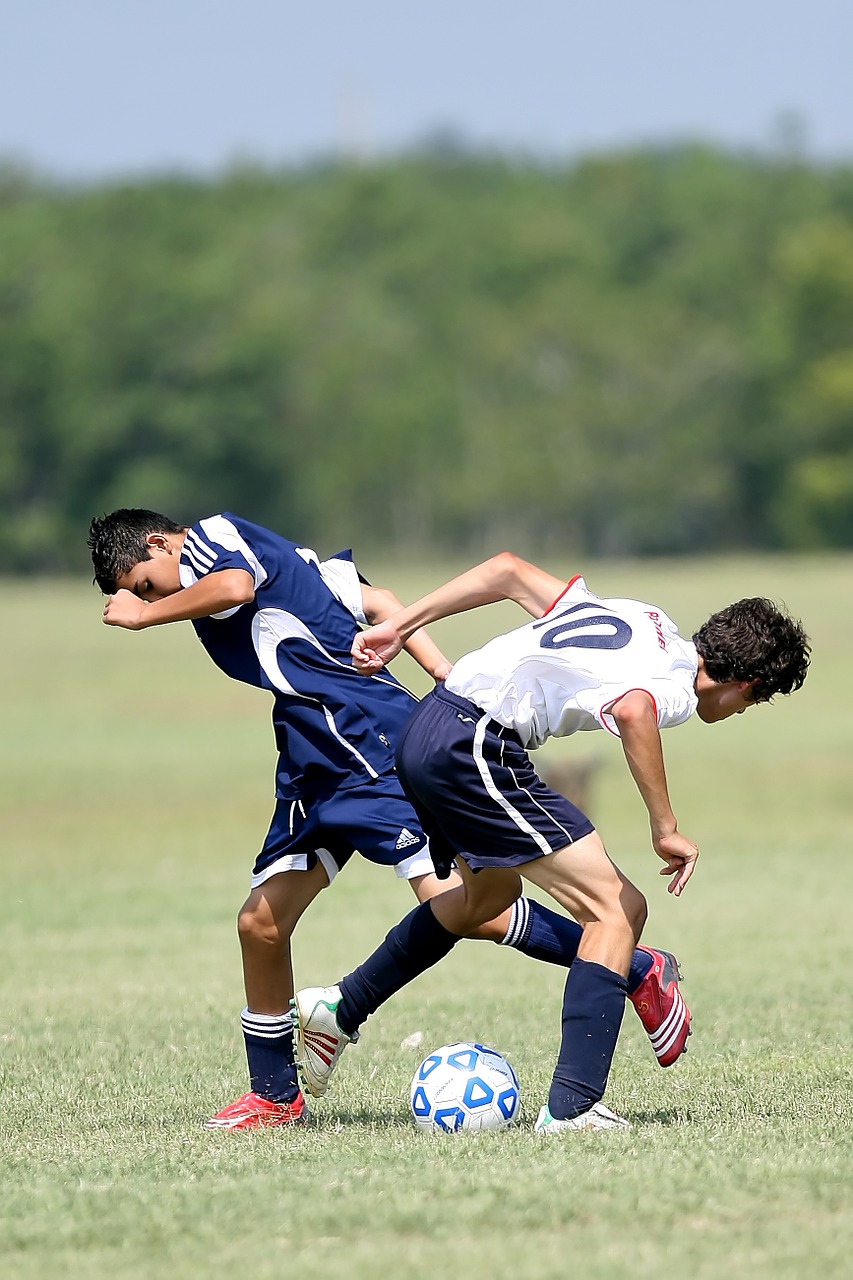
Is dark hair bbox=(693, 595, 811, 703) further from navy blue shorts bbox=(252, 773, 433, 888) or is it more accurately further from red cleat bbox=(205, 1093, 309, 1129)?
red cleat bbox=(205, 1093, 309, 1129)

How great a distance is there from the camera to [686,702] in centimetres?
544

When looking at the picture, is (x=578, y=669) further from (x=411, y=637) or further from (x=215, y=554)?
(x=215, y=554)

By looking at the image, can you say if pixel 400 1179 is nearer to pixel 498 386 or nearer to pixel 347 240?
pixel 498 386

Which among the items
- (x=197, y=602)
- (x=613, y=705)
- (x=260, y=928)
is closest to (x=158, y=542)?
(x=197, y=602)

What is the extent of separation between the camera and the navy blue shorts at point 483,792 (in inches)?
219

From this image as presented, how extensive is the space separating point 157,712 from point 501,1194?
24.3 meters

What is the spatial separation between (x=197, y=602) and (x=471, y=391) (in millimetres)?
76887

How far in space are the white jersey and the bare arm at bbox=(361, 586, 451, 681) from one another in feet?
2.06

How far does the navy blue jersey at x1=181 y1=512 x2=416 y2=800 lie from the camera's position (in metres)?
6.06

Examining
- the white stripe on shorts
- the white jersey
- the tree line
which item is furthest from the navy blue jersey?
the tree line

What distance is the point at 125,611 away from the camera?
232 inches

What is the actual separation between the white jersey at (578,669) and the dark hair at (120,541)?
117 cm

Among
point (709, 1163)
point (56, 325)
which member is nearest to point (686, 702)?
point (709, 1163)

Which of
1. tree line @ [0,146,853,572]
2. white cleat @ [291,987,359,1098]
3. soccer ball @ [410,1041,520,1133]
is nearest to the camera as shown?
soccer ball @ [410,1041,520,1133]
